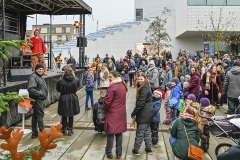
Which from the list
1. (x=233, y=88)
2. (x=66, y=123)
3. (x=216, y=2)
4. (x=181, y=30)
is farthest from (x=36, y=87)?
(x=181, y=30)

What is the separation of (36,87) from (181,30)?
2378 cm

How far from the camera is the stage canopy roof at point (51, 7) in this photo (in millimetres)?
14578

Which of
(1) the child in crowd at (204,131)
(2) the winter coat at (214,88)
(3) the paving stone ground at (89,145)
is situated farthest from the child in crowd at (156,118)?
(2) the winter coat at (214,88)

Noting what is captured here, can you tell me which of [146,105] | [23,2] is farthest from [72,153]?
[23,2]

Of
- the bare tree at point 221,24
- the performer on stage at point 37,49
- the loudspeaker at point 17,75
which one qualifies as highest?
the bare tree at point 221,24

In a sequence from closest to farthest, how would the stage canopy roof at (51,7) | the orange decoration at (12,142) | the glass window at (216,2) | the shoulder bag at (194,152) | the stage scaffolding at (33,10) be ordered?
1. the orange decoration at (12,142)
2. the shoulder bag at (194,152)
3. the stage canopy roof at (51,7)
4. the stage scaffolding at (33,10)
5. the glass window at (216,2)

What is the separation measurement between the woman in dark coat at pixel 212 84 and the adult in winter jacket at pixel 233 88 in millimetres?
1165

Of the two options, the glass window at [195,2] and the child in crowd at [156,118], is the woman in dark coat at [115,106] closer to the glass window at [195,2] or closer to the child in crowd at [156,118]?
the child in crowd at [156,118]

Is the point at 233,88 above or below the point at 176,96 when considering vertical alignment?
above

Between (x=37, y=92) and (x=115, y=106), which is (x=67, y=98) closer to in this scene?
(x=37, y=92)

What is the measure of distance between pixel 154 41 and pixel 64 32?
69929 mm

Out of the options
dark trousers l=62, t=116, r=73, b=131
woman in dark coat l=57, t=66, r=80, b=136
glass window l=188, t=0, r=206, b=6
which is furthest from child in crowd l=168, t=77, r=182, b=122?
glass window l=188, t=0, r=206, b=6

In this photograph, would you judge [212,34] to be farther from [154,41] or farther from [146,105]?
[146,105]

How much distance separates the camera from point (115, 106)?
5855 millimetres
